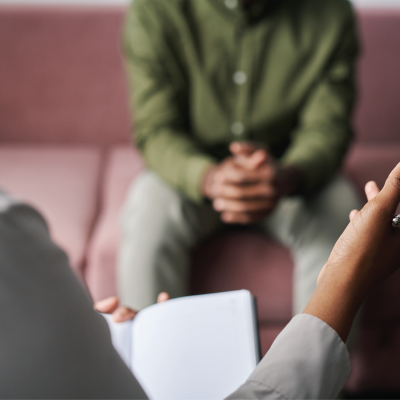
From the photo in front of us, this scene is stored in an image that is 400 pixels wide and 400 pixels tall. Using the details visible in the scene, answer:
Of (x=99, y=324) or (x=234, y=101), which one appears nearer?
(x=99, y=324)

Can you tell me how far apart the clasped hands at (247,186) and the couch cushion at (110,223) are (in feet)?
0.75

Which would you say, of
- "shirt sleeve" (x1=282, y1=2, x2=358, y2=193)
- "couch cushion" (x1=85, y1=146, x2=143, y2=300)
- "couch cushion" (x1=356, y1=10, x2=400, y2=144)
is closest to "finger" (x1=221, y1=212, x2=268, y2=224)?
"shirt sleeve" (x1=282, y1=2, x2=358, y2=193)

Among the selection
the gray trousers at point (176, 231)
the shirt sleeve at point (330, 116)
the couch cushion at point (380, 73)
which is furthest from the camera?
the couch cushion at point (380, 73)

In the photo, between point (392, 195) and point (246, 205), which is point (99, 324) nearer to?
point (392, 195)

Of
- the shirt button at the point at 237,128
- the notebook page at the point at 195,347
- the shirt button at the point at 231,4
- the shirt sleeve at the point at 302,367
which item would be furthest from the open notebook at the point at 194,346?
the shirt button at the point at 231,4

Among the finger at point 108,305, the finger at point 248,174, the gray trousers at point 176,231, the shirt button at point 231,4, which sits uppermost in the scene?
the shirt button at point 231,4

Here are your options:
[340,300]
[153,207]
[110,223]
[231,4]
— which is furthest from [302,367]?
[231,4]

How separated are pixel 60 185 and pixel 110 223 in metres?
0.20

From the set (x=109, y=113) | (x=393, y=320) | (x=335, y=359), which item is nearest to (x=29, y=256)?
(x=335, y=359)

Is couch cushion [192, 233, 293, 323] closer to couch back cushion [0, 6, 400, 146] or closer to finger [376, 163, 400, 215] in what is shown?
finger [376, 163, 400, 215]

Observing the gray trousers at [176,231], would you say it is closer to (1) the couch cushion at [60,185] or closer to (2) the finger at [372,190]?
(1) the couch cushion at [60,185]

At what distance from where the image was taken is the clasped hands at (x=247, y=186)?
78 cm

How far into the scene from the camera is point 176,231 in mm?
817

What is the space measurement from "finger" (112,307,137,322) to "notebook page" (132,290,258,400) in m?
0.03
